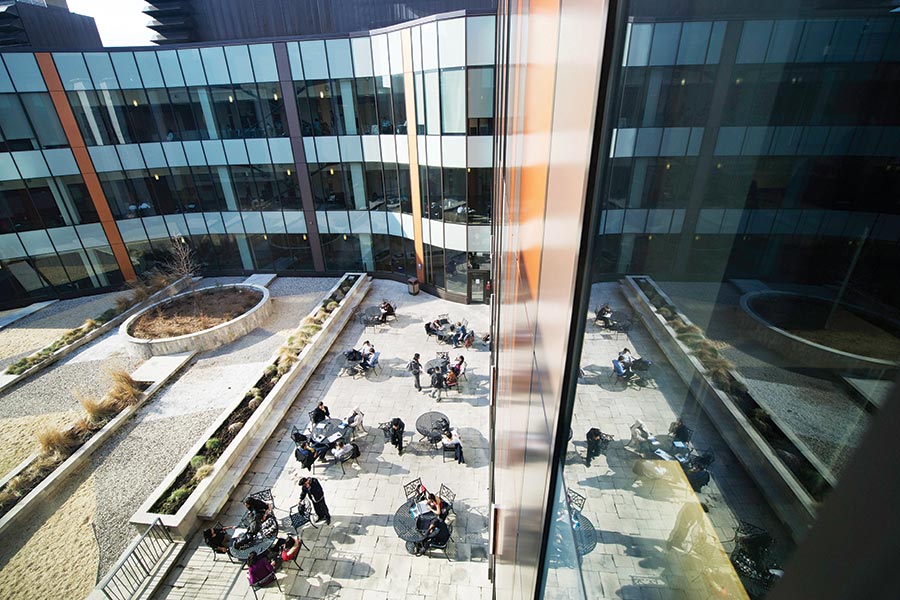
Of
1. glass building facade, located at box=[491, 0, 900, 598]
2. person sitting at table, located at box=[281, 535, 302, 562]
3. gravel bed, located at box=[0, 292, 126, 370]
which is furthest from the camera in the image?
gravel bed, located at box=[0, 292, 126, 370]

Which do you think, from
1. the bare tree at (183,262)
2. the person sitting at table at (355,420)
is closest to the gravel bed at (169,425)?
the bare tree at (183,262)

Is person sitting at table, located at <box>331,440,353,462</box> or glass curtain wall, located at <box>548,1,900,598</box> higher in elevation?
glass curtain wall, located at <box>548,1,900,598</box>

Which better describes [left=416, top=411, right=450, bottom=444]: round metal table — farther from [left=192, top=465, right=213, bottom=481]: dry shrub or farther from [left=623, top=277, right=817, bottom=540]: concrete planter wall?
[left=623, top=277, right=817, bottom=540]: concrete planter wall

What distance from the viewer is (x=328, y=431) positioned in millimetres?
11977

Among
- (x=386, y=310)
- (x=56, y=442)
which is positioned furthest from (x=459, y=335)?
(x=56, y=442)

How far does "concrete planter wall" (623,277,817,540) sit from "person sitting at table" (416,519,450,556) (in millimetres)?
9009

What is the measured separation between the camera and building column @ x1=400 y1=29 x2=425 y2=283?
1823cm

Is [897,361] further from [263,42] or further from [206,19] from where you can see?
[206,19]

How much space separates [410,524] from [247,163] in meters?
20.6

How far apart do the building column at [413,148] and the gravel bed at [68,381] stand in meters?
12.9

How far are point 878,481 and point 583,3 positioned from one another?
6.19 feet

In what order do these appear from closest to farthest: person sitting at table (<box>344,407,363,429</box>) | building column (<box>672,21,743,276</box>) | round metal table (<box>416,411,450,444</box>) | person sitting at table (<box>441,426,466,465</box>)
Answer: building column (<box>672,21,743,276</box>), person sitting at table (<box>441,426,466,465</box>), round metal table (<box>416,411,450,444</box>), person sitting at table (<box>344,407,363,429</box>)

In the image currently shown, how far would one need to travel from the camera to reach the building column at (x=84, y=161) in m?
20.1

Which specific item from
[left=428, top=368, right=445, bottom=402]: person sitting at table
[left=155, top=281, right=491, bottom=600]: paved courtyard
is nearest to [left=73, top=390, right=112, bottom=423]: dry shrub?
[left=155, top=281, right=491, bottom=600]: paved courtyard
